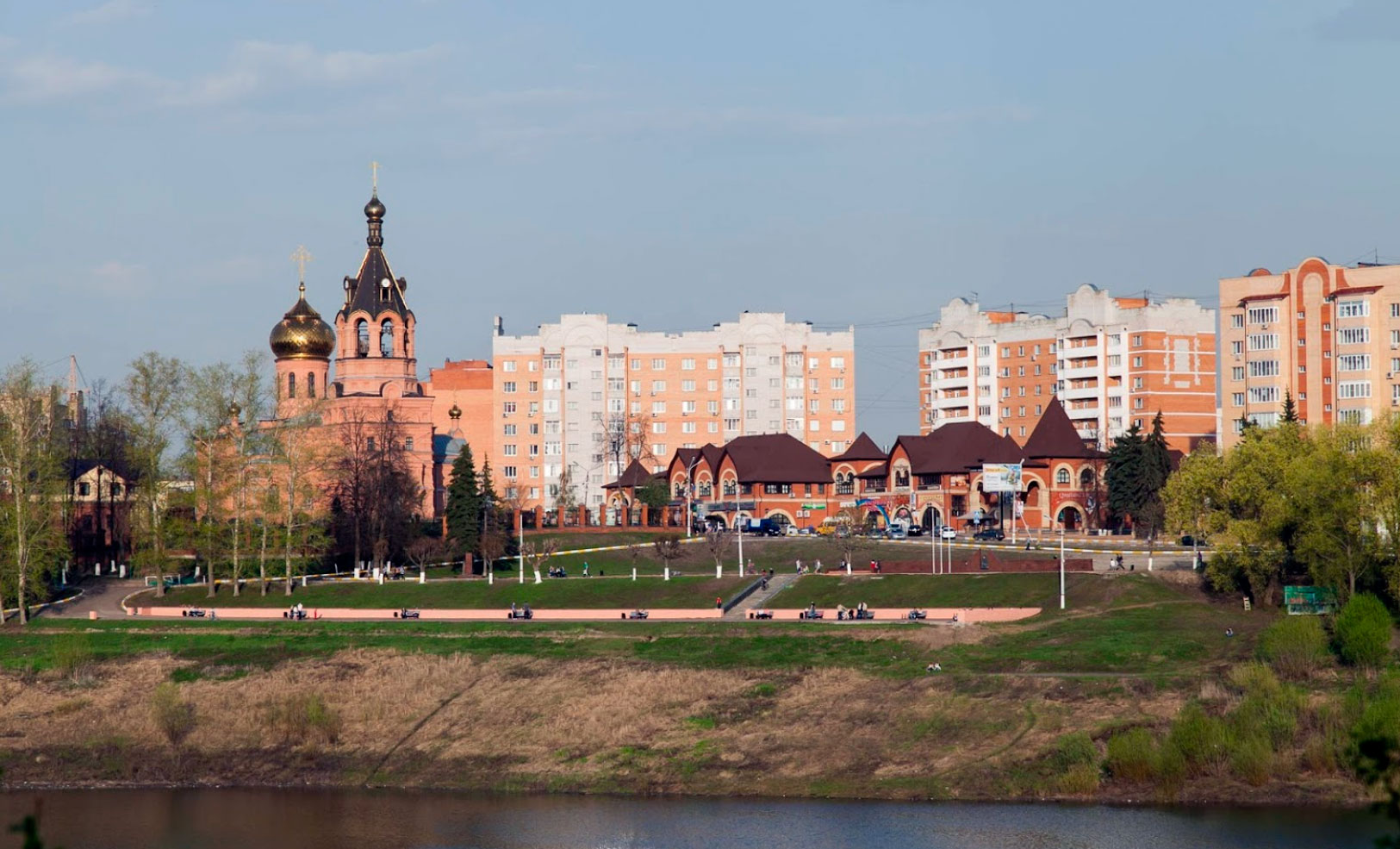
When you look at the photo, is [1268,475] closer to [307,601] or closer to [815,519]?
[307,601]

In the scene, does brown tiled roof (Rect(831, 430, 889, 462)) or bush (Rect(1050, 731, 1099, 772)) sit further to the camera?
brown tiled roof (Rect(831, 430, 889, 462))

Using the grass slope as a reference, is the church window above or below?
above

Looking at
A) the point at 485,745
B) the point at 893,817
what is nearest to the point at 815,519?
the point at 485,745

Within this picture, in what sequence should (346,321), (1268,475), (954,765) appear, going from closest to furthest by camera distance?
(954,765)
(1268,475)
(346,321)

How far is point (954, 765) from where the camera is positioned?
193 feet

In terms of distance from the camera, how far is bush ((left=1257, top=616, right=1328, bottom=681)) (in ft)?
206

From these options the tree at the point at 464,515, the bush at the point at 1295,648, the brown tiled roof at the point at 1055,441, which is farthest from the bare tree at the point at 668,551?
the bush at the point at 1295,648

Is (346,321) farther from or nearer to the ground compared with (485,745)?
farther from the ground

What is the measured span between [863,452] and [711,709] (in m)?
62.8

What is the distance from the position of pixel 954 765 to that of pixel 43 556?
47.8m

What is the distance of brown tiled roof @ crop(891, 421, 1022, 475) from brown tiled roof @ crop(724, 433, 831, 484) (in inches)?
241

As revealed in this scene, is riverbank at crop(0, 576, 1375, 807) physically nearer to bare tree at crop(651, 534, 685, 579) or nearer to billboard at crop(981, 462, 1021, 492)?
bare tree at crop(651, 534, 685, 579)

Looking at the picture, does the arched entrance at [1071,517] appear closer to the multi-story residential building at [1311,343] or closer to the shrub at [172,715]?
the multi-story residential building at [1311,343]

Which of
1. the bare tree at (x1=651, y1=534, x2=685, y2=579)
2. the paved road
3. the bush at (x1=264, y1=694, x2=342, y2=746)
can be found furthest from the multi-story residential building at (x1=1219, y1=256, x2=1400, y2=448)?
the bush at (x1=264, y1=694, x2=342, y2=746)
